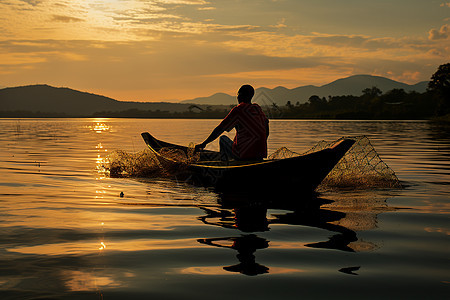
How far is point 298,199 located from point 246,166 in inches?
51.2

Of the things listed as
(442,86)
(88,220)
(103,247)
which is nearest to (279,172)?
(88,220)

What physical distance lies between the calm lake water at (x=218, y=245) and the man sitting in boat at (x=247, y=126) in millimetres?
1340

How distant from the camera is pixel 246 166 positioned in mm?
9859

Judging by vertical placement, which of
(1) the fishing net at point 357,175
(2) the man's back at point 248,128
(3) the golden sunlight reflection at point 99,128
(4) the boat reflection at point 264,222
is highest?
(2) the man's back at point 248,128

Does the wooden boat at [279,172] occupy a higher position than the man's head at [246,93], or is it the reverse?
the man's head at [246,93]

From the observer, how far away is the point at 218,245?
588 centimetres

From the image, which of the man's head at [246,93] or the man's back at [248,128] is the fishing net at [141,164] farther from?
the man's head at [246,93]

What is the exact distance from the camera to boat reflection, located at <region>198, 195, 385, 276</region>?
5.67 m

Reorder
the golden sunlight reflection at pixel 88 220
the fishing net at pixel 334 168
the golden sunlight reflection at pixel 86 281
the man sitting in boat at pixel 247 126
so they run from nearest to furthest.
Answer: the golden sunlight reflection at pixel 86 281, the golden sunlight reflection at pixel 88 220, the man sitting in boat at pixel 247 126, the fishing net at pixel 334 168

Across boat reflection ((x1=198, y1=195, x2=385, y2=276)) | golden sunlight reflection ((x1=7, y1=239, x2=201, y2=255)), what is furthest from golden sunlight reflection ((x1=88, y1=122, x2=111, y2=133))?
golden sunlight reflection ((x1=7, y1=239, x2=201, y2=255))

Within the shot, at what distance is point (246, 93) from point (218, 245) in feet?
17.5

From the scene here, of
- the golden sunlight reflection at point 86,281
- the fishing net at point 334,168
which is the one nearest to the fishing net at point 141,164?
the fishing net at point 334,168

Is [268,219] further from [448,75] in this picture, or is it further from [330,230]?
[448,75]

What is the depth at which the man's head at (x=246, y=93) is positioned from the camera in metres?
10.5
